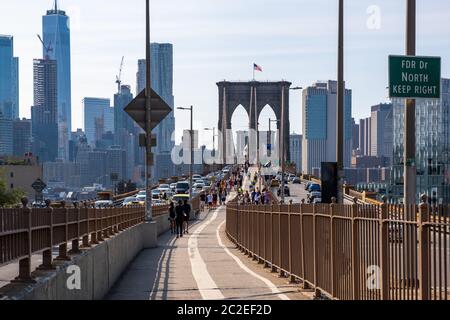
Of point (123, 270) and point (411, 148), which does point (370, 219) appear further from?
point (123, 270)

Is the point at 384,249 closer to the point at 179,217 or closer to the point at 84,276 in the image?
the point at 84,276

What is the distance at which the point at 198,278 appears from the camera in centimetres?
2036

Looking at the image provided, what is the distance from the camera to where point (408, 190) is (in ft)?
56.5

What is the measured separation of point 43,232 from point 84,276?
2.13m

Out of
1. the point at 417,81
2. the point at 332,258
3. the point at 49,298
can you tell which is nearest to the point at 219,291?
the point at 332,258

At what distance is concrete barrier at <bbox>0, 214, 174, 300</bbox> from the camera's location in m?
10.1

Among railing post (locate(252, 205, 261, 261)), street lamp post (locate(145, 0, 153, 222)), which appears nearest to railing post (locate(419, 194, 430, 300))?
railing post (locate(252, 205, 261, 261))

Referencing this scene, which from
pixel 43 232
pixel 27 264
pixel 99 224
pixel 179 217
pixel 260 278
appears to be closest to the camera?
pixel 27 264

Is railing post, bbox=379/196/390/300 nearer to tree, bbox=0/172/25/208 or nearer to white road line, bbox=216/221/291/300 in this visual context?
white road line, bbox=216/221/291/300

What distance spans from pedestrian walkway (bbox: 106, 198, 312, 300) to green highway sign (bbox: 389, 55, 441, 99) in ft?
12.8

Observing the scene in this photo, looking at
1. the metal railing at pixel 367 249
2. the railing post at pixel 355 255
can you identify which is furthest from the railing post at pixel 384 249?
the railing post at pixel 355 255

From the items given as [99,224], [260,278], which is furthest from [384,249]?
[260,278]

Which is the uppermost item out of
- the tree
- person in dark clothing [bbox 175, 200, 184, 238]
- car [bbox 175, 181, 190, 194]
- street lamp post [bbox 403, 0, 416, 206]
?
street lamp post [bbox 403, 0, 416, 206]

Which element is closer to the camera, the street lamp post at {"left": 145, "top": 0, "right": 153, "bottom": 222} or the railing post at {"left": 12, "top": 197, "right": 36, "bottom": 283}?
the railing post at {"left": 12, "top": 197, "right": 36, "bottom": 283}
